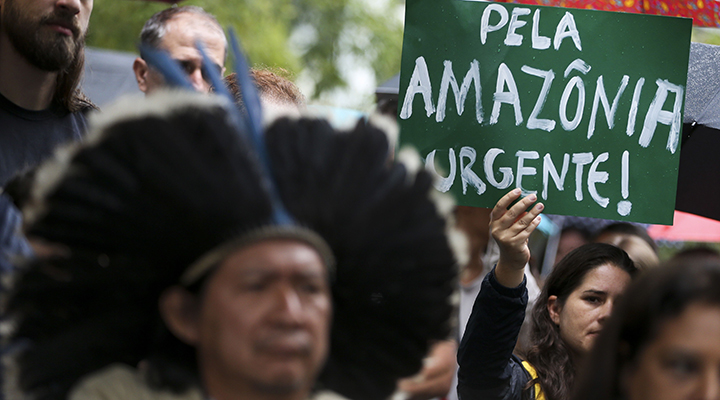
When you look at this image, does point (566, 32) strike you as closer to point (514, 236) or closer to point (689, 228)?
point (514, 236)

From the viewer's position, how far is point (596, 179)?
9.40ft

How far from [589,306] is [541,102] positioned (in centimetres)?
82

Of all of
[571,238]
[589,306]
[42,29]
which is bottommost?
[571,238]

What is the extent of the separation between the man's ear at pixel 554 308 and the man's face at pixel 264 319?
1.80m

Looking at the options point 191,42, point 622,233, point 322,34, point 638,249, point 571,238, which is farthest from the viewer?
point 322,34

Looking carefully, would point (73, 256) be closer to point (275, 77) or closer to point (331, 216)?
point (331, 216)

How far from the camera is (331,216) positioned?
5.29ft

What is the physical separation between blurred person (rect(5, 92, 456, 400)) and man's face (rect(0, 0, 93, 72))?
1532 mm

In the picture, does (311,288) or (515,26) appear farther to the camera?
(515,26)

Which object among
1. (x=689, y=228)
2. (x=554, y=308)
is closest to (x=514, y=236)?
(x=554, y=308)

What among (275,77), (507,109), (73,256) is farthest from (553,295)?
(73,256)

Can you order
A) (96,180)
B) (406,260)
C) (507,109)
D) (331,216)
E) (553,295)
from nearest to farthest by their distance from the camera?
1. (96,180)
2. (331,216)
3. (406,260)
4. (507,109)
5. (553,295)

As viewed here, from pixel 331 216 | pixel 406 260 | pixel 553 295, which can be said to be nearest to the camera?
pixel 331 216

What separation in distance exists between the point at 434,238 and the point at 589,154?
133cm
